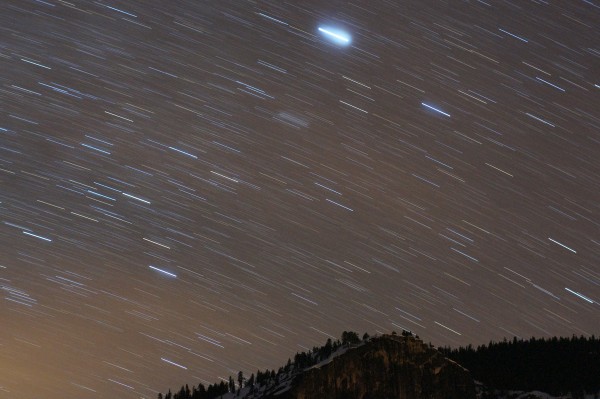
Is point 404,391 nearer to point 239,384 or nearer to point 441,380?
point 441,380

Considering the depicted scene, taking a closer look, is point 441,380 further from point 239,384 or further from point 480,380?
point 239,384

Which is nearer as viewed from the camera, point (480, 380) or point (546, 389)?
point (546, 389)

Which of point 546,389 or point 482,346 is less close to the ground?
point 482,346

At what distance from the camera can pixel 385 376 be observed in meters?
128

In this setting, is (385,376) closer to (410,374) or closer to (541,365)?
(410,374)

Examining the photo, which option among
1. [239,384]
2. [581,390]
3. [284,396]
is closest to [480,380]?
[581,390]

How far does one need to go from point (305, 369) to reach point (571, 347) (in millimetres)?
38128

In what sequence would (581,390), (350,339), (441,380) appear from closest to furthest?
(581,390), (441,380), (350,339)

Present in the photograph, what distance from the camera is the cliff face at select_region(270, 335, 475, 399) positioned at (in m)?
126

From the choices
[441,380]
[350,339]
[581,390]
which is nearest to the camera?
[581,390]

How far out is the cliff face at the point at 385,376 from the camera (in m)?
126

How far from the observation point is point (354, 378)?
127625mm

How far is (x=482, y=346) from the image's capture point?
14625 cm

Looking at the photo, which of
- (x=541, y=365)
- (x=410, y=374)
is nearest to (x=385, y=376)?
(x=410, y=374)
